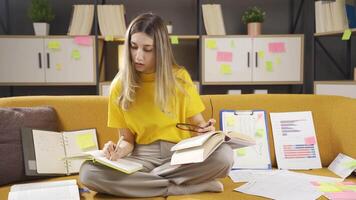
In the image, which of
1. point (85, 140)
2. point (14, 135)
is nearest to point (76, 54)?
point (85, 140)

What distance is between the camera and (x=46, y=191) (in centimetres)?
138

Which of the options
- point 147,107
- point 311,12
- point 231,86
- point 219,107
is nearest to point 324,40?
point 311,12

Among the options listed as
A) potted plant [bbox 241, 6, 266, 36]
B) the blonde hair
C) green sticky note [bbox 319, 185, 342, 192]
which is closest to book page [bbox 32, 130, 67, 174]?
the blonde hair

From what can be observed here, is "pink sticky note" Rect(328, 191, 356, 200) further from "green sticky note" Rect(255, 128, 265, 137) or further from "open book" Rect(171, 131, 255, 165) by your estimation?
"green sticky note" Rect(255, 128, 265, 137)

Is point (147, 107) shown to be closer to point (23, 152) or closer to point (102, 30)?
point (23, 152)

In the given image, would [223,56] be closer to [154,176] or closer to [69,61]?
[69,61]

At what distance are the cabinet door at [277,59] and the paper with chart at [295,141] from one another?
1231 millimetres

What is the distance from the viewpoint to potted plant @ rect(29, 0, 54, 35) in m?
3.03

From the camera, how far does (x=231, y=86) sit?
11.2 ft

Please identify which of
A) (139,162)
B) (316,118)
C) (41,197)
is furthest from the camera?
(316,118)

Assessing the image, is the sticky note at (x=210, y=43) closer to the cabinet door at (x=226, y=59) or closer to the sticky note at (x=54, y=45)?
the cabinet door at (x=226, y=59)

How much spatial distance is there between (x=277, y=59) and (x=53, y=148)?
210 centimetres

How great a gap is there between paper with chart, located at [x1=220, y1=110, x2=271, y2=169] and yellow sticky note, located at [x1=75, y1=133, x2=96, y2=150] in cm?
68

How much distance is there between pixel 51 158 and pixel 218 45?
184cm
